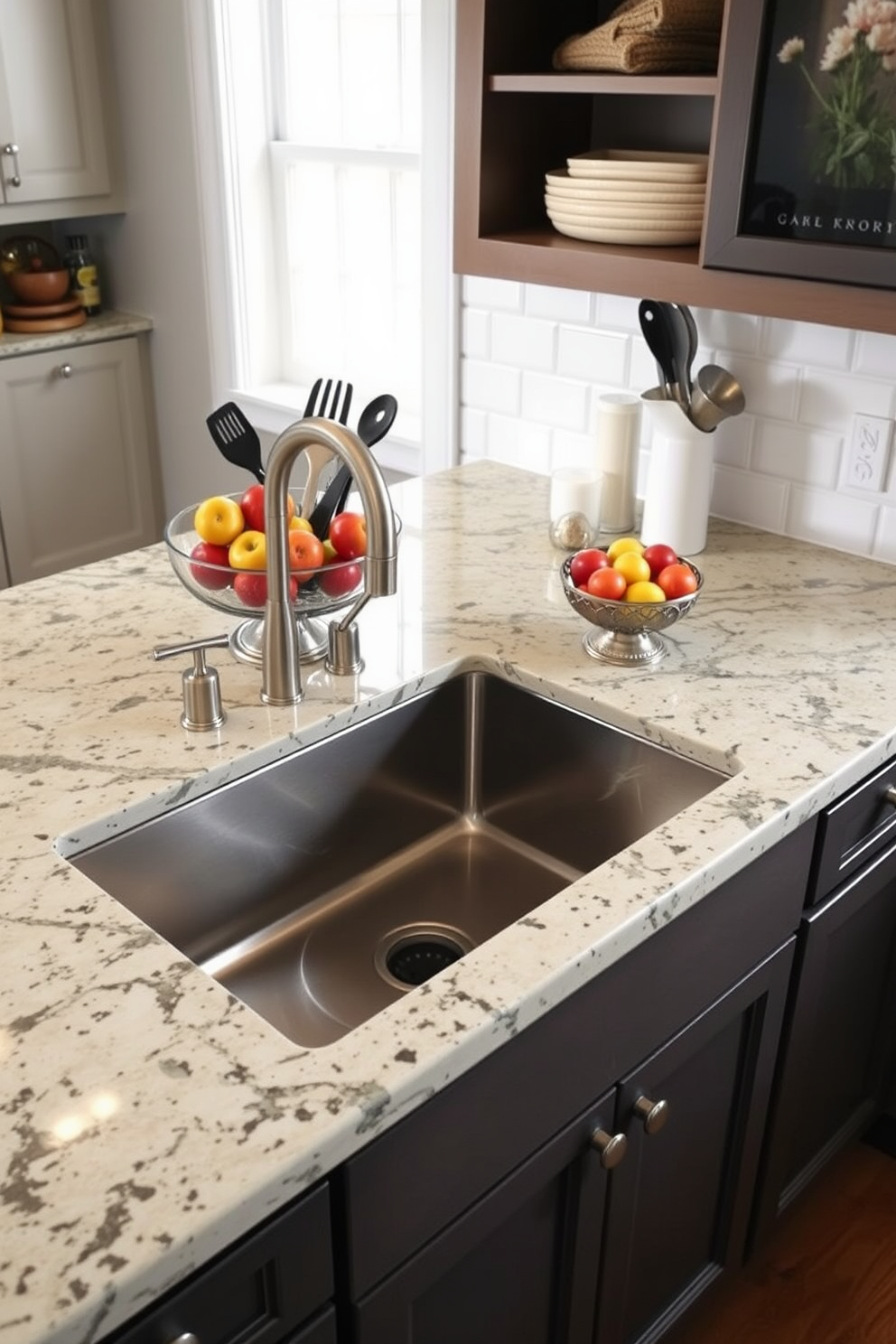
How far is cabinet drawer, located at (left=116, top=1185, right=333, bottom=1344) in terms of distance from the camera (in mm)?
790

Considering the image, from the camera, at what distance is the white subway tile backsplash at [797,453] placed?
1.81 m

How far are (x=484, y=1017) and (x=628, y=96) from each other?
1.52 meters

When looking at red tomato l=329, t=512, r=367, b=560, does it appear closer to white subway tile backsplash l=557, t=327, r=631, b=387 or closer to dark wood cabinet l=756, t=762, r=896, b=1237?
dark wood cabinet l=756, t=762, r=896, b=1237

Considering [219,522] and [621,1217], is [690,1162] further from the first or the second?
[219,522]

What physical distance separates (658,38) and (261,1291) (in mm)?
1500

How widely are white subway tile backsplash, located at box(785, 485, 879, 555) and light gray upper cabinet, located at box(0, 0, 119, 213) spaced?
2100mm

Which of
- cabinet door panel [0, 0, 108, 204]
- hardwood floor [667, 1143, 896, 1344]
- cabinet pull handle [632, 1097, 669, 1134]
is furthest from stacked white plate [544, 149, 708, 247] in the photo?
cabinet door panel [0, 0, 108, 204]

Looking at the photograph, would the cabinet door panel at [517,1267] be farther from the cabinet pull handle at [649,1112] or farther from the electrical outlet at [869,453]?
the electrical outlet at [869,453]

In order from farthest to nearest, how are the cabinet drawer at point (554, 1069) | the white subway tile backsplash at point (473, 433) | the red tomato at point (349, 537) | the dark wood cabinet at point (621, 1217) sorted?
1. the white subway tile backsplash at point (473, 433)
2. the red tomato at point (349, 537)
3. the dark wood cabinet at point (621, 1217)
4. the cabinet drawer at point (554, 1069)

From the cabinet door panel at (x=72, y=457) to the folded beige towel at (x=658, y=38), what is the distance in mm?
1942

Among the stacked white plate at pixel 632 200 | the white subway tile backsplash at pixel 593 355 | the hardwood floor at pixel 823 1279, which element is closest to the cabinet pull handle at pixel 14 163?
the white subway tile backsplash at pixel 593 355

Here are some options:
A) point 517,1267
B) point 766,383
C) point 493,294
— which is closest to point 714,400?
point 766,383

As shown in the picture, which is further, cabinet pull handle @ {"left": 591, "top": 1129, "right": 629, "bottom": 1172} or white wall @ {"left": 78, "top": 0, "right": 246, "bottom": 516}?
white wall @ {"left": 78, "top": 0, "right": 246, "bottom": 516}

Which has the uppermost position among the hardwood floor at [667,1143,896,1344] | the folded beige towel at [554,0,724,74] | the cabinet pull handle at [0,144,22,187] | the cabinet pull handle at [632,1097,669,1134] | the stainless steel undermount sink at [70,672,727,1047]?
the folded beige towel at [554,0,724,74]
